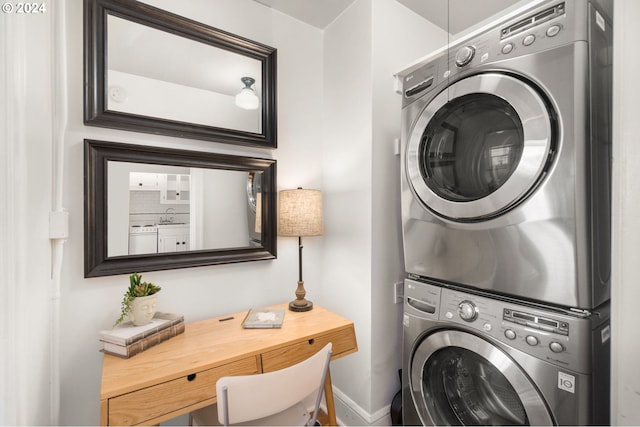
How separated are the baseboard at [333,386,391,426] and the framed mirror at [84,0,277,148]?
1.63 meters

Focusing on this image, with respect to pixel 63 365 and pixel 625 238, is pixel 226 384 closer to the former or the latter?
pixel 63 365

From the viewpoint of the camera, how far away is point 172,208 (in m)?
1.47

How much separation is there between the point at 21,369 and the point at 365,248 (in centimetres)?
144

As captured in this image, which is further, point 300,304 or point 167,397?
point 300,304

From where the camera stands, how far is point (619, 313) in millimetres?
493

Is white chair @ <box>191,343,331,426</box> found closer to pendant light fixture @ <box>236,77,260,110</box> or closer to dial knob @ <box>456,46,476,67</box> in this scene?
dial knob @ <box>456,46,476,67</box>

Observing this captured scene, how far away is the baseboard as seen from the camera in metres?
1.62

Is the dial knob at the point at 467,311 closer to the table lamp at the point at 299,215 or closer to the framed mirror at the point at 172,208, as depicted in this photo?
the table lamp at the point at 299,215

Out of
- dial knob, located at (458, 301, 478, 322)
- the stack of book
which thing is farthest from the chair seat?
Result: dial knob, located at (458, 301, 478, 322)

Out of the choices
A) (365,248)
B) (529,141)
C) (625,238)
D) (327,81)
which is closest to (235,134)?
(327,81)

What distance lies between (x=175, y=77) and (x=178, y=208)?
677mm

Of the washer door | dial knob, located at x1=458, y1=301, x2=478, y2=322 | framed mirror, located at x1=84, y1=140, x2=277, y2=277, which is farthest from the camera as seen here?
framed mirror, located at x1=84, y1=140, x2=277, y2=277

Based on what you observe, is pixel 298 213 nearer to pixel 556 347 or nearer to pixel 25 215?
pixel 25 215

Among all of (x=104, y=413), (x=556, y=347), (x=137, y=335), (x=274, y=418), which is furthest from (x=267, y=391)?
(x=556, y=347)
